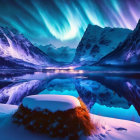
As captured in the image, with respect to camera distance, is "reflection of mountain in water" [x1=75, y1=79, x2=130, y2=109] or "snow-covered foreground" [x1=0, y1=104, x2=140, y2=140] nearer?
"snow-covered foreground" [x1=0, y1=104, x2=140, y2=140]

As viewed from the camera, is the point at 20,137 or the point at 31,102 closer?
the point at 20,137

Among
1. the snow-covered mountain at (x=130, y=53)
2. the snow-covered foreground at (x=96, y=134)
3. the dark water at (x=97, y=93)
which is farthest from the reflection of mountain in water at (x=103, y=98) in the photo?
the snow-covered mountain at (x=130, y=53)

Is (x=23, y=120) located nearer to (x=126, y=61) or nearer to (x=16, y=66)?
(x=126, y=61)

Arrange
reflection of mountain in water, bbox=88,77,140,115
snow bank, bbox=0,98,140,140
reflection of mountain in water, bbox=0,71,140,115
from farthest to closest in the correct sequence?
reflection of mountain in water, bbox=0,71,140,115 → reflection of mountain in water, bbox=88,77,140,115 → snow bank, bbox=0,98,140,140

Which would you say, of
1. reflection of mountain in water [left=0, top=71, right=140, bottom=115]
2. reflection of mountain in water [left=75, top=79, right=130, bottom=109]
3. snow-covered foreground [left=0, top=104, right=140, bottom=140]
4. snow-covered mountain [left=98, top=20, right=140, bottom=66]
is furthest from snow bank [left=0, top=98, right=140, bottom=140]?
snow-covered mountain [left=98, top=20, right=140, bottom=66]

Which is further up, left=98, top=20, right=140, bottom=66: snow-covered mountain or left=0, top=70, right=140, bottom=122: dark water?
left=98, top=20, right=140, bottom=66: snow-covered mountain

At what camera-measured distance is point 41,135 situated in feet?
15.4

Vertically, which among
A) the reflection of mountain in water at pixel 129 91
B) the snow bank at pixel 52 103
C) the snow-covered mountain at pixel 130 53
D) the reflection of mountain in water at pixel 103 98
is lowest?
the reflection of mountain in water at pixel 103 98

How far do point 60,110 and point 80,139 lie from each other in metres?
1.00

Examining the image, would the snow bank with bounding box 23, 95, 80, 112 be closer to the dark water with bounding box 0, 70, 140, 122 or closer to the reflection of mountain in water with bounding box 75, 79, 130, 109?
the dark water with bounding box 0, 70, 140, 122

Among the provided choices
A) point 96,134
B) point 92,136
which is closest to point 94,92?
point 96,134

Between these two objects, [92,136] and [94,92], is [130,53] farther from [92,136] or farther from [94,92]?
[92,136]

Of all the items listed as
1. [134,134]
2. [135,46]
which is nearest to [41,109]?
[134,134]

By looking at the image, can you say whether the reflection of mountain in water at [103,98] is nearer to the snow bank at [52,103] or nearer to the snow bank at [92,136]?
the snow bank at [92,136]
